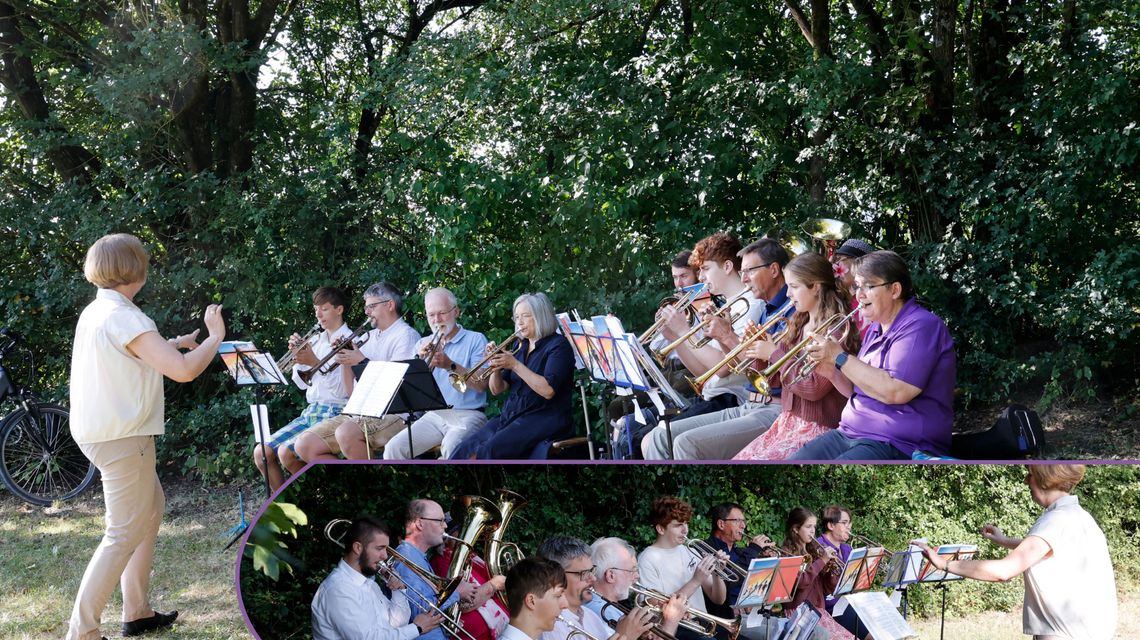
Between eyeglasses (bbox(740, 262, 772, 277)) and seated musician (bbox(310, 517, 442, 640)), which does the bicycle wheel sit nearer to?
eyeglasses (bbox(740, 262, 772, 277))

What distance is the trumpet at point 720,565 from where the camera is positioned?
2357 mm

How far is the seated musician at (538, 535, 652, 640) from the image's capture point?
2.36 metres

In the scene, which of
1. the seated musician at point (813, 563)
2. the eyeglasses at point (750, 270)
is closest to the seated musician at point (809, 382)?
the eyeglasses at point (750, 270)

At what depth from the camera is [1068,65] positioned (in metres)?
7.58

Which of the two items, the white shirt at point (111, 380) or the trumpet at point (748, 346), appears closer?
the white shirt at point (111, 380)

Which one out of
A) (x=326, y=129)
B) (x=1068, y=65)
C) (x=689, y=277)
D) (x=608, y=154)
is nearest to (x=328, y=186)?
(x=326, y=129)

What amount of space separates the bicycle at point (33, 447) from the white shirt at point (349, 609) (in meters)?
6.08

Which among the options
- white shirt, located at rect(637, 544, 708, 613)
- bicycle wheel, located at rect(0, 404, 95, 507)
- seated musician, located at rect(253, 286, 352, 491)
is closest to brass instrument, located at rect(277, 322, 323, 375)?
seated musician, located at rect(253, 286, 352, 491)

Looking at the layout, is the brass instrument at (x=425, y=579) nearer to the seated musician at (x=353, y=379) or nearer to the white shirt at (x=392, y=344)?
the seated musician at (x=353, y=379)

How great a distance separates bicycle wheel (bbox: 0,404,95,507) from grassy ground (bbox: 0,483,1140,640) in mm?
148

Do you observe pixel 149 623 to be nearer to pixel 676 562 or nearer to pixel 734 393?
pixel 734 393

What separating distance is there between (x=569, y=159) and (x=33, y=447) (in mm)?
4472

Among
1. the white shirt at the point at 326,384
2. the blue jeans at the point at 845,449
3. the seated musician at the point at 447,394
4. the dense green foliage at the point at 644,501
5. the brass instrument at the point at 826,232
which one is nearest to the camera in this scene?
the dense green foliage at the point at 644,501

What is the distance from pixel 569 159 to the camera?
8.09 metres
